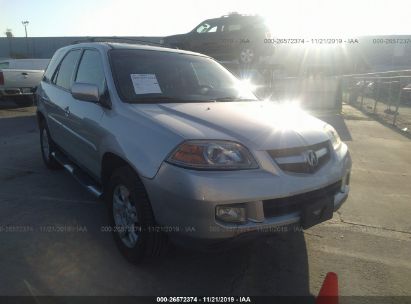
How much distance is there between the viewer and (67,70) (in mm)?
4676

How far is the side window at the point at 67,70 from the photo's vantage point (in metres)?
4.46

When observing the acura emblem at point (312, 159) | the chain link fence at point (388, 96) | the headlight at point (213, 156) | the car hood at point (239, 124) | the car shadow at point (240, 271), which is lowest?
the chain link fence at point (388, 96)

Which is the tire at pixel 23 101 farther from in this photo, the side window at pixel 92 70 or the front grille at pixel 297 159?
the front grille at pixel 297 159

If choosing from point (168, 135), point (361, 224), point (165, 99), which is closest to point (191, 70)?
point (165, 99)

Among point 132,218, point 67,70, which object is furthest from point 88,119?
point 67,70

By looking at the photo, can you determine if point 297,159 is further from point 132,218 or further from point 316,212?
point 132,218

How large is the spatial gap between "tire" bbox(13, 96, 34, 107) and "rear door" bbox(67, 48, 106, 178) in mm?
10632

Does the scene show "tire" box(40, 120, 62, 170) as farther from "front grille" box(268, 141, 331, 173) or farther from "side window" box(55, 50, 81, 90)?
"front grille" box(268, 141, 331, 173)

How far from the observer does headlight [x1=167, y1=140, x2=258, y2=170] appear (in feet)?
8.18

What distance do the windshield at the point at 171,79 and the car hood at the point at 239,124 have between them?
249 millimetres

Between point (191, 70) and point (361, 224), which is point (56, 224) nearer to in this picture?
point (191, 70)

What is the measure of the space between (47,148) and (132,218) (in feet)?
10.4

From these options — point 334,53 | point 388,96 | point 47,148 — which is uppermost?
point 47,148

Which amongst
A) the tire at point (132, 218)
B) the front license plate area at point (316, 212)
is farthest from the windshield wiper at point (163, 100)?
the front license plate area at point (316, 212)
